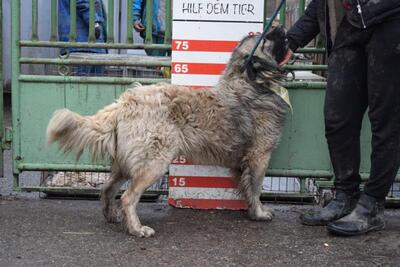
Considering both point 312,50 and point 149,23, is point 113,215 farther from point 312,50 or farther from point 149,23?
point 312,50

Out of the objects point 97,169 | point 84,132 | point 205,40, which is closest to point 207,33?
point 205,40

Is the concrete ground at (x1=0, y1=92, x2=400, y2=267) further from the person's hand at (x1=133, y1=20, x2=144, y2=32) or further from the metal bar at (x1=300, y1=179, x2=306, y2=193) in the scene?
the person's hand at (x1=133, y1=20, x2=144, y2=32)

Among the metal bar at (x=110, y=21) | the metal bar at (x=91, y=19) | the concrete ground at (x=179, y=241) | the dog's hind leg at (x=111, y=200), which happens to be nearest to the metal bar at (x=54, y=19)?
the metal bar at (x=91, y=19)

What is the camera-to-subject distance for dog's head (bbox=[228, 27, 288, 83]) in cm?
488

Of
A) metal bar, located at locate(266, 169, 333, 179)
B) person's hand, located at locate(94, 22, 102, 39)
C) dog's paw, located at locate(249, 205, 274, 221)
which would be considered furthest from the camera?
person's hand, located at locate(94, 22, 102, 39)

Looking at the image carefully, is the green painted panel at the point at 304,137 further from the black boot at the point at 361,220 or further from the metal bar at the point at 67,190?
the metal bar at the point at 67,190

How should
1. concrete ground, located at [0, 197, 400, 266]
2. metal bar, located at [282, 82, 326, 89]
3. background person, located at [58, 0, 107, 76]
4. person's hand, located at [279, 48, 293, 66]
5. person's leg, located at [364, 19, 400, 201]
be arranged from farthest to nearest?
background person, located at [58, 0, 107, 76] → metal bar, located at [282, 82, 326, 89] → person's hand, located at [279, 48, 293, 66] → person's leg, located at [364, 19, 400, 201] → concrete ground, located at [0, 197, 400, 266]

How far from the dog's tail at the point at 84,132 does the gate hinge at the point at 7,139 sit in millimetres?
1129

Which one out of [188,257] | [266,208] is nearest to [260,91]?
[266,208]

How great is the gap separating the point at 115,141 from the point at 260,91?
1168 mm

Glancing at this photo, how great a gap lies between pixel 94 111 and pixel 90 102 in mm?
80

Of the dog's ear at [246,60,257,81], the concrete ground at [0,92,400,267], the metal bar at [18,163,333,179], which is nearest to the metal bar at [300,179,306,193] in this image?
the metal bar at [18,163,333,179]

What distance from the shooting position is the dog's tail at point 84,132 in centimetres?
445

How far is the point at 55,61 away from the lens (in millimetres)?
5320
